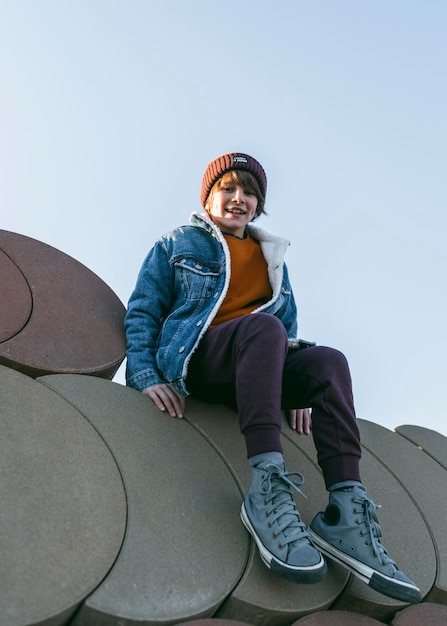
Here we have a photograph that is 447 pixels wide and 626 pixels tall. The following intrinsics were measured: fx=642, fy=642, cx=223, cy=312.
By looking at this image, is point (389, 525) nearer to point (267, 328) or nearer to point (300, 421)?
point (300, 421)

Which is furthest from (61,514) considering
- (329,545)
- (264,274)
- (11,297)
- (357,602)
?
(264,274)

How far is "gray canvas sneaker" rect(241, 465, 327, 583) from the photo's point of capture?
155cm

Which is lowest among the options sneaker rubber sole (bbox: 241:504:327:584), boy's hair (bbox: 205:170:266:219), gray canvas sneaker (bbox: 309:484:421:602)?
sneaker rubber sole (bbox: 241:504:327:584)

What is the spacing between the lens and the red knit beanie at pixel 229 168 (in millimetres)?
2680

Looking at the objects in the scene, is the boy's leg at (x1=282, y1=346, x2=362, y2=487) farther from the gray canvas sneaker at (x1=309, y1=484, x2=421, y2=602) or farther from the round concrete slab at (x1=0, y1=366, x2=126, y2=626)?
the round concrete slab at (x1=0, y1=366, x2=126, y2=626)

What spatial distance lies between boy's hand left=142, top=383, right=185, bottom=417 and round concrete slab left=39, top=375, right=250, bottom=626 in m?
0.03

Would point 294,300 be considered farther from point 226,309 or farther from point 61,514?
point 61,514

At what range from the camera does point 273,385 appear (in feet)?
5.99

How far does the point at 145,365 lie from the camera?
2.23m

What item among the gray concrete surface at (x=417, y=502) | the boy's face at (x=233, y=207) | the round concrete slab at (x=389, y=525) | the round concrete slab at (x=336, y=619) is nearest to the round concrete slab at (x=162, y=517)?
the round concrete slab at (x=336, y=619)

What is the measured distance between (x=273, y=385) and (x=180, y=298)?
0.71 meters

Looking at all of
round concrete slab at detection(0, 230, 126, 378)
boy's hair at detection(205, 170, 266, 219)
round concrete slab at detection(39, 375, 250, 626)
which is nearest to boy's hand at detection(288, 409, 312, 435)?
round concrete slab at detection(39, 375, 250, 626)

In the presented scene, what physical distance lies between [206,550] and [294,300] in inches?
50.6

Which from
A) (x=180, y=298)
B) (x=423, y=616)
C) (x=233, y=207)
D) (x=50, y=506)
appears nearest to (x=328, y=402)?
(x=423, y=616)
